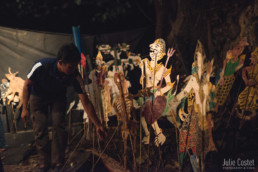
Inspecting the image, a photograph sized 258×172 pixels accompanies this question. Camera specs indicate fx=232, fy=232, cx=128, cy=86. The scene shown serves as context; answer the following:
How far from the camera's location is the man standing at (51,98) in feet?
8.46

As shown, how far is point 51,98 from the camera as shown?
2.88 m

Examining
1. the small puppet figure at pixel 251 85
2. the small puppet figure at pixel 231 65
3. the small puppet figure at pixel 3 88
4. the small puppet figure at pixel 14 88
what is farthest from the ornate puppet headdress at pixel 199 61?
the small puppet figure at pixel 3 88

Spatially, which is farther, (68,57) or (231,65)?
(231,65)

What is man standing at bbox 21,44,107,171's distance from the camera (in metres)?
2.58

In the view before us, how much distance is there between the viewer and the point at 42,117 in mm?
2822

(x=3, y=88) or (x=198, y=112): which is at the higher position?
(x=3, y=88)

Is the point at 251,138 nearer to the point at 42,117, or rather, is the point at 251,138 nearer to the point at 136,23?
the point at 42,117

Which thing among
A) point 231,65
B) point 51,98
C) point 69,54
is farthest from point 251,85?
point 51,98

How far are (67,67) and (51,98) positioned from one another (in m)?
0.62

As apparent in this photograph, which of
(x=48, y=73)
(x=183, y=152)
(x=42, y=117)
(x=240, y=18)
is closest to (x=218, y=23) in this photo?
(x=240, y=18)

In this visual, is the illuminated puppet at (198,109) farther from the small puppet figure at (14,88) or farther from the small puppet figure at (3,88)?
the small puppet figure at (3,88)

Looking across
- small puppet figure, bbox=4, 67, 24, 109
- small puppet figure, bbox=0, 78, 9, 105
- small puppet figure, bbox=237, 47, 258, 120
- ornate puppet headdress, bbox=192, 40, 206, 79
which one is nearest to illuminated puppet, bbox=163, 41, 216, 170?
ornate puppet headdress, bbox=192, 40, 206, 79

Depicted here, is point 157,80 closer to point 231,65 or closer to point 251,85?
point 231,65

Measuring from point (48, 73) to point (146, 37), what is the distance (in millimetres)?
2259
